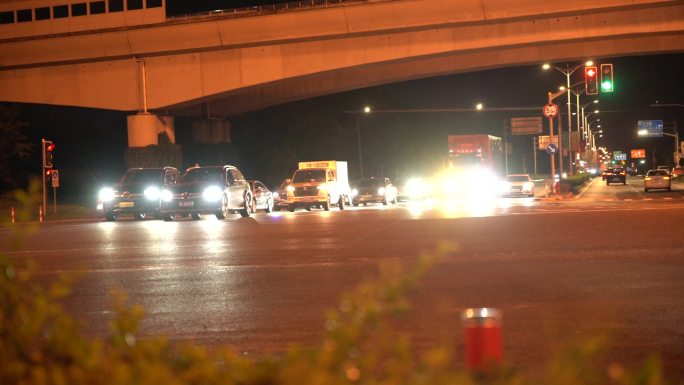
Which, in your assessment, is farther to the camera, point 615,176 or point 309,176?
point 615,176

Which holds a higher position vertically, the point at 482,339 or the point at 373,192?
the point at 373,192

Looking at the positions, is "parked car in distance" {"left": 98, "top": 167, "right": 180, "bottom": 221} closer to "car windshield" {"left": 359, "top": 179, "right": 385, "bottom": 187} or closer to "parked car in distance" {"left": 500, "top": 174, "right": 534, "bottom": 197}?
"car windshield" {"left": 359, "top": 179, "right": 385, "bottom": 187}

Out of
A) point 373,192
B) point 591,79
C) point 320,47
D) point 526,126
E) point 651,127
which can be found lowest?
point 373,192

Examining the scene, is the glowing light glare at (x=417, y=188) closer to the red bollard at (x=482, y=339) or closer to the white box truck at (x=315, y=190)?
the white box truck at (x=315, y=190)

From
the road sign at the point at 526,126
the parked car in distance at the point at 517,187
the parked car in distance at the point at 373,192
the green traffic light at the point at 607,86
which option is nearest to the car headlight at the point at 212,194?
the parked car in distance at the point at 373,192

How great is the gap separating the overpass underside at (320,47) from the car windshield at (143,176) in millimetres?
11575

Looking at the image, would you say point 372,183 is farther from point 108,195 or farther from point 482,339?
point 482,339

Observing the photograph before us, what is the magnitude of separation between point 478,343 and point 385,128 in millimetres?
94105

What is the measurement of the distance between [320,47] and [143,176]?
12864mm

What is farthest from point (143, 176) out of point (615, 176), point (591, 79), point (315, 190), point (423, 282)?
point (615, 176)

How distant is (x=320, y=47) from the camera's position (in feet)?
155

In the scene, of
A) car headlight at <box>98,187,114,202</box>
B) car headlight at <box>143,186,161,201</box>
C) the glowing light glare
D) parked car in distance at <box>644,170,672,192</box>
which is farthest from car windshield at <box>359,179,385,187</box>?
parked car in distance at <box>644,170,672,192</box>

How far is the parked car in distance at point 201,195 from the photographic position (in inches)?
1389

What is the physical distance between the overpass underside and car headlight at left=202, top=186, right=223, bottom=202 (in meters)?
13.5
